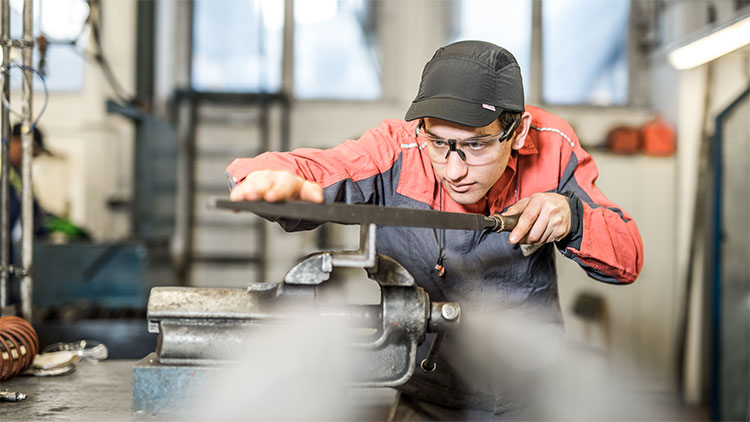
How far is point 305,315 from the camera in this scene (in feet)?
3.78

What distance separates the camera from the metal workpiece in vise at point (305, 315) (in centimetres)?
112

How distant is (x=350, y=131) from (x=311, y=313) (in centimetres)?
441

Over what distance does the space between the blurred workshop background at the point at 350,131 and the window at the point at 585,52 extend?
0.05ft

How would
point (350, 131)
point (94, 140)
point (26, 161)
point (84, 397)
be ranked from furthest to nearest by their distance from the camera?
point (350, 131) → point (94, 140) → point (26, 161) → point (84, 397)

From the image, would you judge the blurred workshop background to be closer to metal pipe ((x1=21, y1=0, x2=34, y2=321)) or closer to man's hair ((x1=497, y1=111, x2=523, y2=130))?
metal pipe ((x1=21, y1=0, x2=34, y2=321))

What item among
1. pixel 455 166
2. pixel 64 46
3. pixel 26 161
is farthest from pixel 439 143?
pixel 64 46

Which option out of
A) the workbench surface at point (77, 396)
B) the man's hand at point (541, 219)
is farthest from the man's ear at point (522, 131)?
the workbench surface at point (77, 396)

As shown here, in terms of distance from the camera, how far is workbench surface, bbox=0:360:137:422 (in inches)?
50.9

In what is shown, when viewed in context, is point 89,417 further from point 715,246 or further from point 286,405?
point 715,246

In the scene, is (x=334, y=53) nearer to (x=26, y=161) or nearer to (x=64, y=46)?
(x=64, y=46)

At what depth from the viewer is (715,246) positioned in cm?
377

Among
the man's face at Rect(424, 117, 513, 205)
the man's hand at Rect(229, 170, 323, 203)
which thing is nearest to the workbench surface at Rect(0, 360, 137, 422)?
the man's hand at Rect(229, 170, 323, 203)

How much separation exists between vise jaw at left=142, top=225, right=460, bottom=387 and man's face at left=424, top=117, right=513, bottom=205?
0.32 meters

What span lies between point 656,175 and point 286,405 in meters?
4.49
